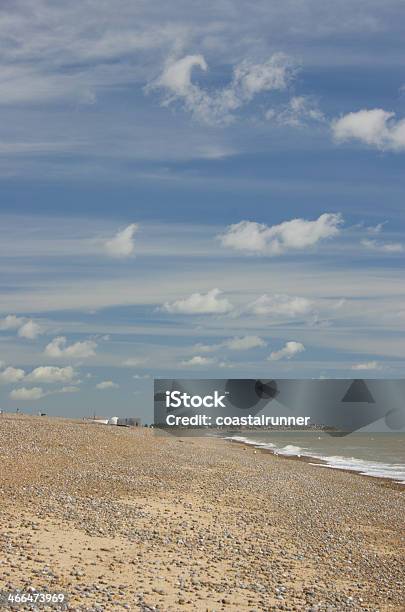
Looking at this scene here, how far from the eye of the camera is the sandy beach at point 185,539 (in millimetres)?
16812

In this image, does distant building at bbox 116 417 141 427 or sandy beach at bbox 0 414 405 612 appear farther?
distant building at bbox 116 417 141 427

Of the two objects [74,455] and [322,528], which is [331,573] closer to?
[322,528]

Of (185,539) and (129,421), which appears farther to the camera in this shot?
(129,421)

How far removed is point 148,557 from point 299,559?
5.02 m

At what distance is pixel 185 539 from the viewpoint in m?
21.6

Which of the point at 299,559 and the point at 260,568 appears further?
the point at 299,559

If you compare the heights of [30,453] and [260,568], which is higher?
[30,453]

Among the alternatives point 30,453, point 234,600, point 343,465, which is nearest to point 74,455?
point 30,453

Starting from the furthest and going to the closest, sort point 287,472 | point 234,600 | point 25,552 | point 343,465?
point 343,465
point 287,472
point 25,552
point 234,600

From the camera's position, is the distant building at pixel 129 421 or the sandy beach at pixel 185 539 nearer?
the sandy beach at pixel 185 539

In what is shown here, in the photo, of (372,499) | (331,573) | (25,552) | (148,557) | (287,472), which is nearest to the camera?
(25,552)

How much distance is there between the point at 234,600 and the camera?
1662 centimetres

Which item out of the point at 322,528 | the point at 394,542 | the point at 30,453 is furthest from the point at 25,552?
the point at 30,453

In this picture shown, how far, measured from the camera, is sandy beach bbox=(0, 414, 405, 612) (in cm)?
1681
